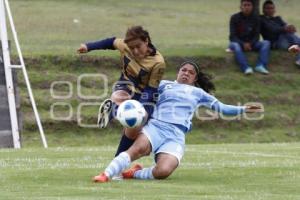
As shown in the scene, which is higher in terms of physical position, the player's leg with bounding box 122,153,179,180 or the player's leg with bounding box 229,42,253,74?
the player's leg with bounding box 122,153,179,180

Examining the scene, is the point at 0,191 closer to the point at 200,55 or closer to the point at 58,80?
the point at 58,80

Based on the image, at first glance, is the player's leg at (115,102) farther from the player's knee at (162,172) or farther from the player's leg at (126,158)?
the player's knee at (162,172)

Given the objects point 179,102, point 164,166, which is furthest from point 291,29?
point 164,166

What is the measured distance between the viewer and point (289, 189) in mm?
12648

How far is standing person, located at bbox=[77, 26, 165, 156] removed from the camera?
14125 mm

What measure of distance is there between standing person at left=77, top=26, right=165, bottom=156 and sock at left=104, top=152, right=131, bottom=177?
84 cm

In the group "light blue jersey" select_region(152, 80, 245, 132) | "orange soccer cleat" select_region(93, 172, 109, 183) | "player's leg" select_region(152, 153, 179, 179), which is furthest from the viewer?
"light blue jersey" select_region(152, 80, 245, 132)

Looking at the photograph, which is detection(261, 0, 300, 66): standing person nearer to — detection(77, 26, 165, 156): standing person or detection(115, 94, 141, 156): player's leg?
detection(77, 26, 165, 156): standing person

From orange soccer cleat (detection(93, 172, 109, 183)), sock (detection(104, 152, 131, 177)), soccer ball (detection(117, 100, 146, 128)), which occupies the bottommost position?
→ orange soccer cleat (detection(93, 172, 109, 183))

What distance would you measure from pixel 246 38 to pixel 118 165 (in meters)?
19.2

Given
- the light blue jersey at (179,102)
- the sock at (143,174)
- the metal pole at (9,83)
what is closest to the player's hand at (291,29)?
the metal pole at (9,83)

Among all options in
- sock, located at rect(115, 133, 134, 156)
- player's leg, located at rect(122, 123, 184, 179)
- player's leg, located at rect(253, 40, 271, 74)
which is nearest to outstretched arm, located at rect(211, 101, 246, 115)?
player's leg, located at rect(122, 123, 184, 179)

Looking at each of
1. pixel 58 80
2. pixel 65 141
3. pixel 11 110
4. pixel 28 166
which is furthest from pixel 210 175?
pixel 58 80

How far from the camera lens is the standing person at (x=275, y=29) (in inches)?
1271
